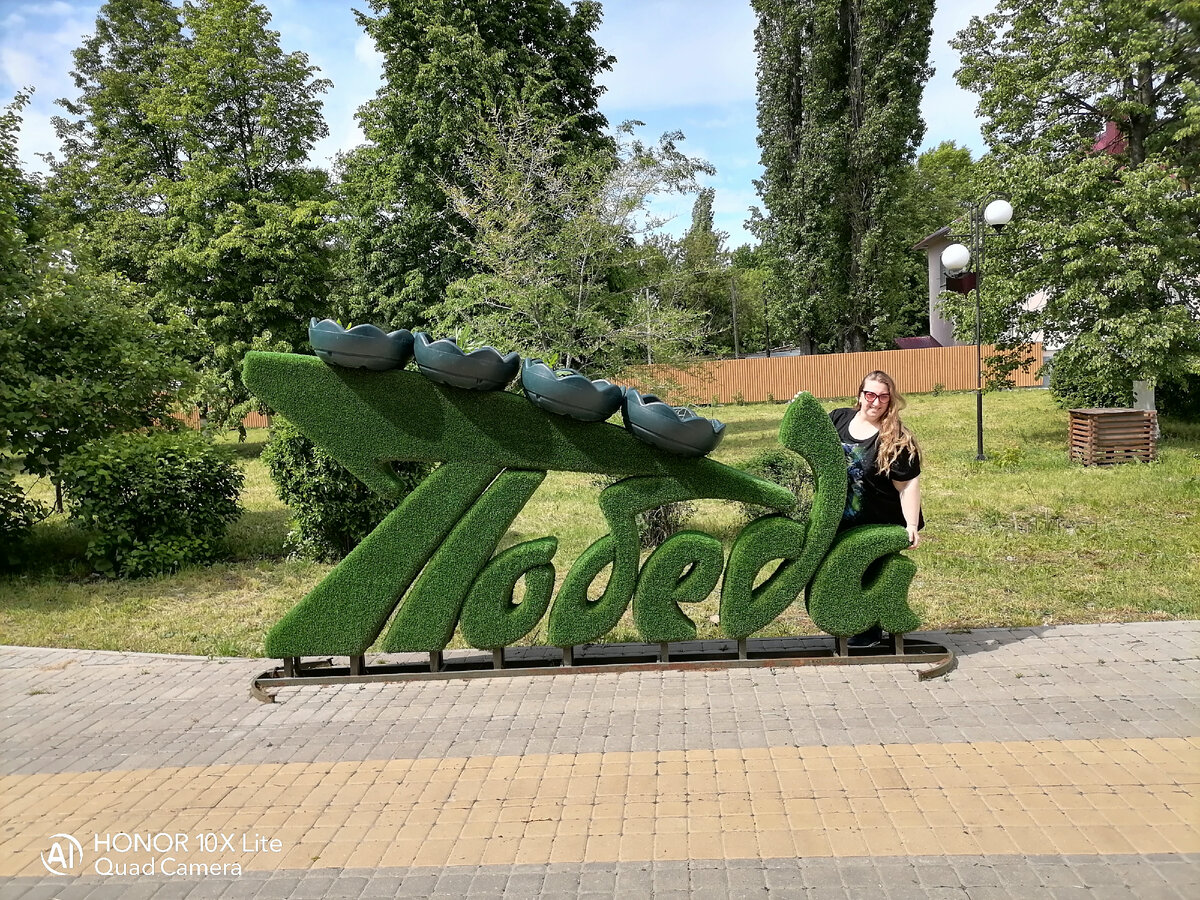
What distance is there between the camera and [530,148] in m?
15.7

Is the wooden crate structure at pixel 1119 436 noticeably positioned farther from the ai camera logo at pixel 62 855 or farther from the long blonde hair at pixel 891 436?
the ai camera logo at pixel 62 855

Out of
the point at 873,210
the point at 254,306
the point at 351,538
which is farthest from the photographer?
the point at 873,210

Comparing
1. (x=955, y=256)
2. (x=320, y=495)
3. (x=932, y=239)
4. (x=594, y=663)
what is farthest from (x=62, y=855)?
(x=932, y=239)

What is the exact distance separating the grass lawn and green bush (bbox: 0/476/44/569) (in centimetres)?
29

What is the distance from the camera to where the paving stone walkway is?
10.7 ft

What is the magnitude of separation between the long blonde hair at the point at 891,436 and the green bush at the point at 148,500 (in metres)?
7.28

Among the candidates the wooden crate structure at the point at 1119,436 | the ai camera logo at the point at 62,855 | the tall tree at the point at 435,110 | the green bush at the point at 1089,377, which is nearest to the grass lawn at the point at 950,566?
the wooden crate structure at the point at 1119,436

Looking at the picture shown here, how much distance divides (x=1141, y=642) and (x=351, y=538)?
24.0 ft

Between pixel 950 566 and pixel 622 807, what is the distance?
5.50 meters

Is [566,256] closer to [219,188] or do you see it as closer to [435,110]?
[435,110]

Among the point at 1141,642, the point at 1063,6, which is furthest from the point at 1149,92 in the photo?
the point at 1141,642

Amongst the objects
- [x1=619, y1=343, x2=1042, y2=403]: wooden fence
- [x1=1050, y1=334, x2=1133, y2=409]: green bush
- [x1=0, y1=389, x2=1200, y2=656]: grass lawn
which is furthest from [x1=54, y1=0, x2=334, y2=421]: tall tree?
[x1=1050, y1=334, x2=1133, y2=409]: green bush

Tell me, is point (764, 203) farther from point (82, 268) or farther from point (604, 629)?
point (604, 629)

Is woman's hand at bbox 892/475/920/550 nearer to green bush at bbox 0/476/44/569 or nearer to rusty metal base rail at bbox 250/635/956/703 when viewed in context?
rusty metal base rail at bbox 250/635/956/703
